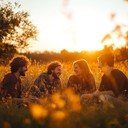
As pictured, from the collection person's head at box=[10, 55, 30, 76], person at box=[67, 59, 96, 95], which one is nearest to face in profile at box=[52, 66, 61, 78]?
person at box=[67, 59, 96, 95]

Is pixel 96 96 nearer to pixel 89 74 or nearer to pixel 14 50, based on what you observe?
pixel 89 74

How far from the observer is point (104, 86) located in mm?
8039

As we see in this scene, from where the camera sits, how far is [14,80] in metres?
7.35

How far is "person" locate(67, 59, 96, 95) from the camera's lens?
28.9ft

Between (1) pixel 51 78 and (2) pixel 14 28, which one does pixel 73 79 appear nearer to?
(1) pixel 51 78

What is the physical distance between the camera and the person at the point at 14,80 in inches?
287

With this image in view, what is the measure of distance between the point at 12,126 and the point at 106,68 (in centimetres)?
385

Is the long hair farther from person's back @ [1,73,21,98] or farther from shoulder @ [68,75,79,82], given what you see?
person's back @ [1,73,21,98]

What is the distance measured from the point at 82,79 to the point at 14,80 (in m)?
2.03

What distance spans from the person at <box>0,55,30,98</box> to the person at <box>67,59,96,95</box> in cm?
152

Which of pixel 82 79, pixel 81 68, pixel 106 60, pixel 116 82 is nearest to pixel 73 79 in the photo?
pixel 82 79

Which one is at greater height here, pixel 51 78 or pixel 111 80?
pixel 51 78

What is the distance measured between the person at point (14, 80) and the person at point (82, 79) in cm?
152

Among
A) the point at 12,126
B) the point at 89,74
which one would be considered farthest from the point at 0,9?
the point at 12,126
